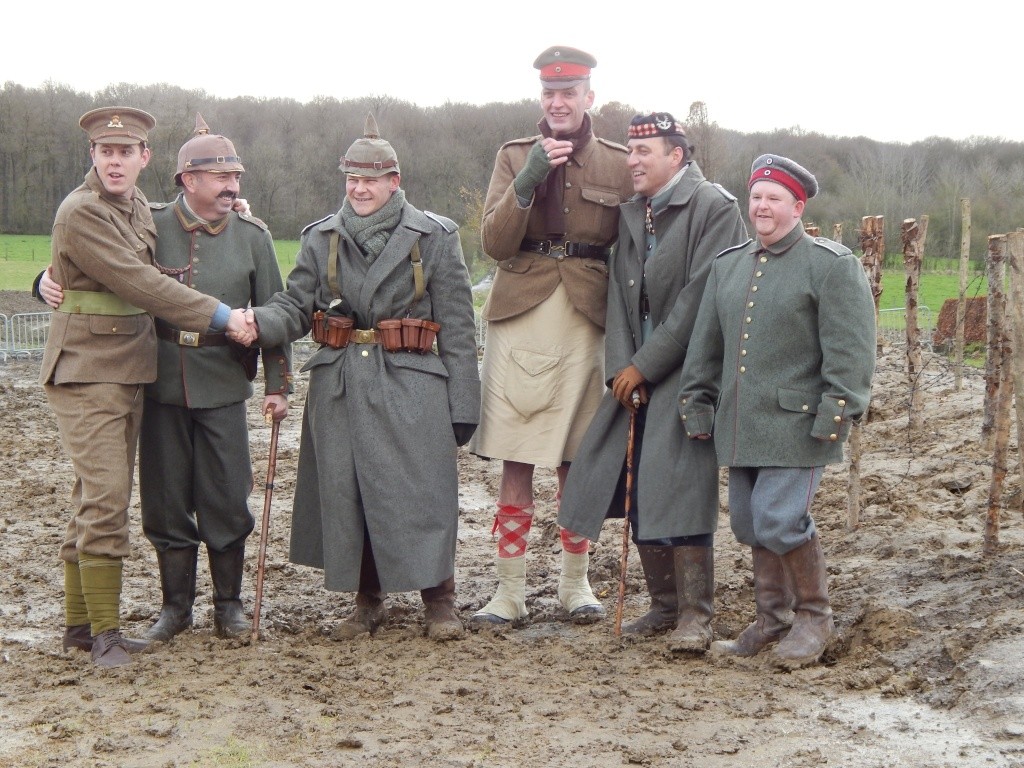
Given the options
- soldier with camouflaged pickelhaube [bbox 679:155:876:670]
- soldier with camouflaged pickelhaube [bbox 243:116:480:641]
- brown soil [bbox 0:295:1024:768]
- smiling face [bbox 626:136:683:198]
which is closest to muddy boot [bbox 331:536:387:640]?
soldier with camouflaged pickelhaube [bbox 243:116:480:641]

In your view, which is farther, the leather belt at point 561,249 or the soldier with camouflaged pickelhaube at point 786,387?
the leather belt at point 561,249

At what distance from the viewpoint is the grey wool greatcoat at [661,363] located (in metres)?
4.88

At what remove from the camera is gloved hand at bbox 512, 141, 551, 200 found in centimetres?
502

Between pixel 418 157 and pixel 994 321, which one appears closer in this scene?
pixel 994 321

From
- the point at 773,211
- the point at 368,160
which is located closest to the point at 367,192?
the point at 368,160

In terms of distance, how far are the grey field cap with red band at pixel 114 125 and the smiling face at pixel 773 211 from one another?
7.91ft

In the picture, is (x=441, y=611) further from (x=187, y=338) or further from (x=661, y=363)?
(x=187, y=338)

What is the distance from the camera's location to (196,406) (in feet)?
16.8

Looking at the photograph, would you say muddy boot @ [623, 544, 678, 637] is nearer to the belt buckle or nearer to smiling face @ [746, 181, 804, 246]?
smiling face @ [746, 181, 804, 246]

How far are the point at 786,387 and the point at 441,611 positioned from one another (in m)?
1.80

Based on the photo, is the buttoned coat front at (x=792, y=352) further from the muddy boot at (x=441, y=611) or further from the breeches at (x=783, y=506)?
the muddy boot at (x=441, y=611)

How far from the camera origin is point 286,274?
2891 cm

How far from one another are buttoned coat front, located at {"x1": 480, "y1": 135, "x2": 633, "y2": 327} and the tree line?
24.9 m

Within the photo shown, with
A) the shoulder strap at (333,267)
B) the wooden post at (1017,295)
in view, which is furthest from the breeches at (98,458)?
the wooden post at (1017,295)
